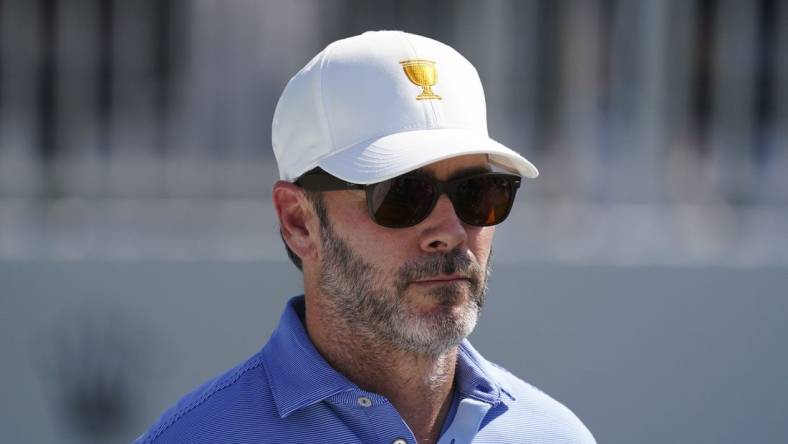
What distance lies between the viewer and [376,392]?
2.25m

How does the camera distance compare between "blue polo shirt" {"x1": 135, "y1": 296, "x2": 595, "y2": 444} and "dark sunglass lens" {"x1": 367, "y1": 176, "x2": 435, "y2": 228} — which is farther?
"dark sunglass lens" {"x1": 367, "y1": 176, "x2": 435, "y2": 228}

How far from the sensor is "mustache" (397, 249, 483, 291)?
2221 mm

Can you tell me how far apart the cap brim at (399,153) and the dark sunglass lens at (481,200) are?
6 centimetres

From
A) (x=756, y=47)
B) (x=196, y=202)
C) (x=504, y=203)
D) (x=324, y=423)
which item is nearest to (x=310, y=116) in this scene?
(x=504, y=203)

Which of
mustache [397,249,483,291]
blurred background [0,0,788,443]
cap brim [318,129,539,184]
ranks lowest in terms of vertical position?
blurred background [0,0,788,443]

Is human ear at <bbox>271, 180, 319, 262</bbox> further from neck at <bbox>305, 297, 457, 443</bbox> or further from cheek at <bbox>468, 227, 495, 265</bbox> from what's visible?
cheek at <bbox>468, 227, 495, 265</bbox>

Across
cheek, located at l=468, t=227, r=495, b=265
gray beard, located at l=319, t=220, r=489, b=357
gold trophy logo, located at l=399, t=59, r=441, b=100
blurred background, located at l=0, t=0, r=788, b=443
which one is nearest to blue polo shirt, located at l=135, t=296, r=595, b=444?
gray beard, located at l=319, t=220, r=489, b=357

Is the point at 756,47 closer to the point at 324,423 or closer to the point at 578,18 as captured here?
the point at 578,18

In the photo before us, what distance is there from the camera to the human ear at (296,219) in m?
2.36

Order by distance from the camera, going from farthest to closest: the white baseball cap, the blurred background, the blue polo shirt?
the blurred background → the white baseball cap → the blue polo shirt

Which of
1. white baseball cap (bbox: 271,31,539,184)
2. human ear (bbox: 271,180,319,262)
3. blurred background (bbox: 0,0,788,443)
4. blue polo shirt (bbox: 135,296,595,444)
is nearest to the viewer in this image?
blue polo shirt (bbox: 135,296,595,444)

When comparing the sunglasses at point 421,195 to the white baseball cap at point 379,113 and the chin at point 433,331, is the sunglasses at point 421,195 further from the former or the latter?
the chin at point 433,331

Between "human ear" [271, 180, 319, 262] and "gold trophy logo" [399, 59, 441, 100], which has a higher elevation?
"gold trophy logo" [399, 59, 441, 100]

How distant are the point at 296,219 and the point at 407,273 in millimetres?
304
